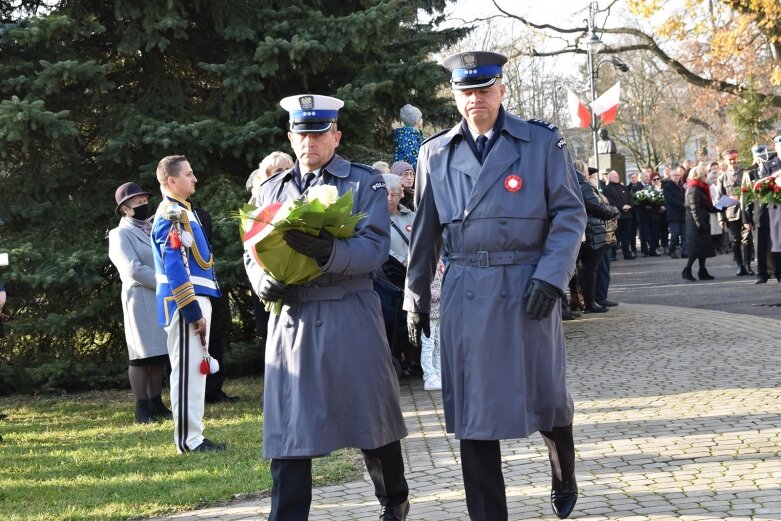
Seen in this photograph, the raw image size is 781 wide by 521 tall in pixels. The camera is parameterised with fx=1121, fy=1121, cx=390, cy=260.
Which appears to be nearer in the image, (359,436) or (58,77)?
(359,436)

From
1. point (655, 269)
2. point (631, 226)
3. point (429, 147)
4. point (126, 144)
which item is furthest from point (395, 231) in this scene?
point (631, 226)

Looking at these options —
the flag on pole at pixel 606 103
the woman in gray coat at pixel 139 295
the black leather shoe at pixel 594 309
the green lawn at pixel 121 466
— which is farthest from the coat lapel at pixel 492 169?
the flag on pole at pixel 606 103

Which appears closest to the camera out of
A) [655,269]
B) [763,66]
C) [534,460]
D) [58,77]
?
[534,460]

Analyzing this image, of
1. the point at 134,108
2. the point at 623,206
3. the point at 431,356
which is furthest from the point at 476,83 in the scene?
the point at 623,206

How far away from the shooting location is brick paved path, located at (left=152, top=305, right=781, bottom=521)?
5.73 metres

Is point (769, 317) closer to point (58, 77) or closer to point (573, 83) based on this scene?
point (58, 77)

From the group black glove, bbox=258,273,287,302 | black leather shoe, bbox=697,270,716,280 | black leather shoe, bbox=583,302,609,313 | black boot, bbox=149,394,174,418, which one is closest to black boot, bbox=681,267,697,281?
black leather shoe, bbox=697,270,716,280

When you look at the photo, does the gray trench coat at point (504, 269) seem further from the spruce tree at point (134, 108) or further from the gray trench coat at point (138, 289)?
the spruce tree at point (134, 108)

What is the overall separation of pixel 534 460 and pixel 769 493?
1.65 metres

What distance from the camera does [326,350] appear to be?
505 centimetres

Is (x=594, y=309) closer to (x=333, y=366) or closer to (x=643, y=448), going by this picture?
(x=643, y=448)

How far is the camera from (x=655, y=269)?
76.2ft

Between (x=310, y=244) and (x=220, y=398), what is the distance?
5.65 meters

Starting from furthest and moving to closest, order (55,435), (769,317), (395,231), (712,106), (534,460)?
(712,106)
(769,317)
(395,231)
(55,435)
(534,460)
